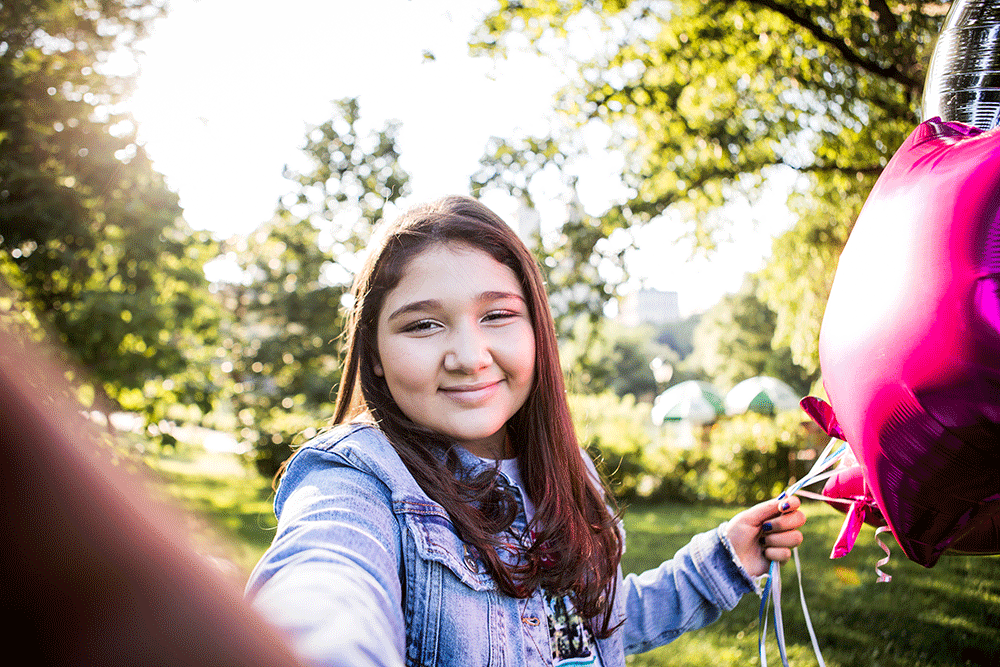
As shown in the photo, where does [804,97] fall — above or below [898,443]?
above

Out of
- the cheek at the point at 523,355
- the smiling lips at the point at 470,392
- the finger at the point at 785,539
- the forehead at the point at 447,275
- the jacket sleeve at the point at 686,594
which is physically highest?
the forehead at the point at 447,275

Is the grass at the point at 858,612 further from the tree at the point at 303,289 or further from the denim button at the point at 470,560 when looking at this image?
the tree at the point at 303,289

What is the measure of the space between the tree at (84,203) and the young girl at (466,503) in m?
3.96

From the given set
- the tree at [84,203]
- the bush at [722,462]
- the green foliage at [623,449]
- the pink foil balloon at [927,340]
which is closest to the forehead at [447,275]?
the pink foil balloon at [927,340]

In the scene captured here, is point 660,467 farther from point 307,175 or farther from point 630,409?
point 307,175

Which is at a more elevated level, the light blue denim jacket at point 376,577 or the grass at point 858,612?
the light blue denim jacket at point 376,577

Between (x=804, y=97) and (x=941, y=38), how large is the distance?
16.7 ft

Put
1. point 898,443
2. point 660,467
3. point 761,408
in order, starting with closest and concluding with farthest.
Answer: point 898,443
point 660,467
point 761,408

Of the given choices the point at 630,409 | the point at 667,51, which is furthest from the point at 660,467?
the point at 667,51

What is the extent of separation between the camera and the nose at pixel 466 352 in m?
1.39

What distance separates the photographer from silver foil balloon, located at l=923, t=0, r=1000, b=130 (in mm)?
1359

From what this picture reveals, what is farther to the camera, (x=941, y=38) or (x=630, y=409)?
(x=630, y=409)

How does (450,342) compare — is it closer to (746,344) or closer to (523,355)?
(523,355)

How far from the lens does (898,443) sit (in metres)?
1.14
